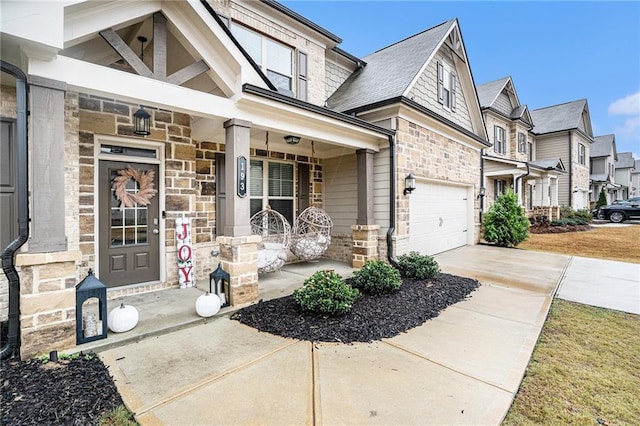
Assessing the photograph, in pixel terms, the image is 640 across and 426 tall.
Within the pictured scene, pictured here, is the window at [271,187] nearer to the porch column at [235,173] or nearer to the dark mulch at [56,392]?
the porch column at [235,173]

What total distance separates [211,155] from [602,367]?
6801mm

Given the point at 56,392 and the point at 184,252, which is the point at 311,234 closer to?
the point at 184,252

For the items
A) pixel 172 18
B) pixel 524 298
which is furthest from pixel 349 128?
pixel 524 298

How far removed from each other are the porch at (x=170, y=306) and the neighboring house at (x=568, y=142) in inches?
908

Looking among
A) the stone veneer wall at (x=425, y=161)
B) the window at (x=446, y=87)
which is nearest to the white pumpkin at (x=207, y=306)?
the stone veneer wall at (x=425, y=161)

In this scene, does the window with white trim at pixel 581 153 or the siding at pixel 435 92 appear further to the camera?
the window with white trim at pixel 581 153

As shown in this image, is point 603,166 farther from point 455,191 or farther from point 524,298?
point 524,298

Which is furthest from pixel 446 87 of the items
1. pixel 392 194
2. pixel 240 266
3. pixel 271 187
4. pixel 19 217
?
pixel 19 217

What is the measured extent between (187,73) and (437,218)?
25.3 feet

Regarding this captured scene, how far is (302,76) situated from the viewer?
26.1ft

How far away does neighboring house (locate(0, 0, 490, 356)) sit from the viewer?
10.2 ft

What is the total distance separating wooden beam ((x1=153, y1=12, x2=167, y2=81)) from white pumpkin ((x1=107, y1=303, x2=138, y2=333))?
2.99 meters

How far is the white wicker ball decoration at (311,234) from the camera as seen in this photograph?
7.00m

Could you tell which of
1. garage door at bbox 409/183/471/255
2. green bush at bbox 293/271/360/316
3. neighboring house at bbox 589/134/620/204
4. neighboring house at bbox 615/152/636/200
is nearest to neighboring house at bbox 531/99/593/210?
neighboring house at bbox 589/134/620/204
